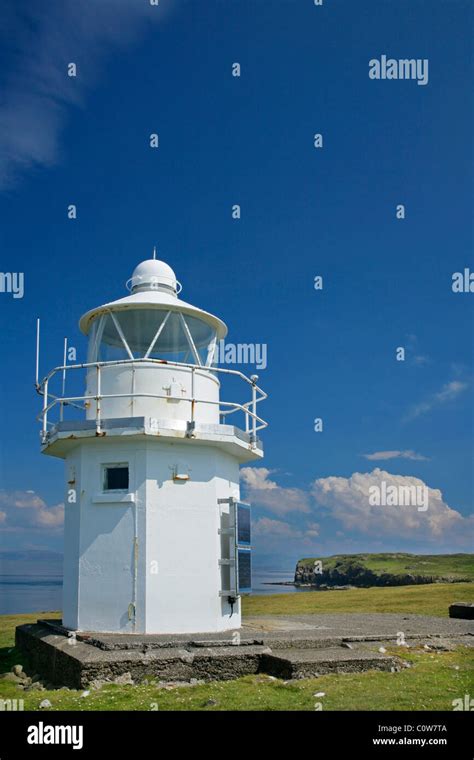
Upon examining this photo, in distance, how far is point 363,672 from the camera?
12969mm

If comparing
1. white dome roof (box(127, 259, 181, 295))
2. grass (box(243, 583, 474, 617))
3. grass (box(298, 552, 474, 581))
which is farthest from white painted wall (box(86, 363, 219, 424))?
grass (box(298, 552, 474, 581))

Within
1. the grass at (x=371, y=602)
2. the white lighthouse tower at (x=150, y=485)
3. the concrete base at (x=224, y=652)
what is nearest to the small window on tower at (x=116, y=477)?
the white lighthouse tower at (x=150, y=485)

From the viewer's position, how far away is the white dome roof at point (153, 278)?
18.3 meters

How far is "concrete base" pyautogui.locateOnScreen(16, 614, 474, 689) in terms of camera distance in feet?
41.7

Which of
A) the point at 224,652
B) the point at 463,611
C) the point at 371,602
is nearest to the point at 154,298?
the point at 224,652

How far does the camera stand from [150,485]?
1584cm

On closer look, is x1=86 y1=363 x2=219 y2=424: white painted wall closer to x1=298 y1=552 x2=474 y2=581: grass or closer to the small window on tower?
the small window on tower

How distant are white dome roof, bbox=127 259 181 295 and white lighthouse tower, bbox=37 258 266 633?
78cm

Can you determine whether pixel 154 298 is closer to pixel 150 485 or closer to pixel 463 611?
→ pixel 150 485

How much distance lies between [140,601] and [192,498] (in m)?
2.38

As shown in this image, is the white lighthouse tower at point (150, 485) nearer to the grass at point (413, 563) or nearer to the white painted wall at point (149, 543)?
the white painted wall at point (149, 543)

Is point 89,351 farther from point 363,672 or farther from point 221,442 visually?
point 363,672
